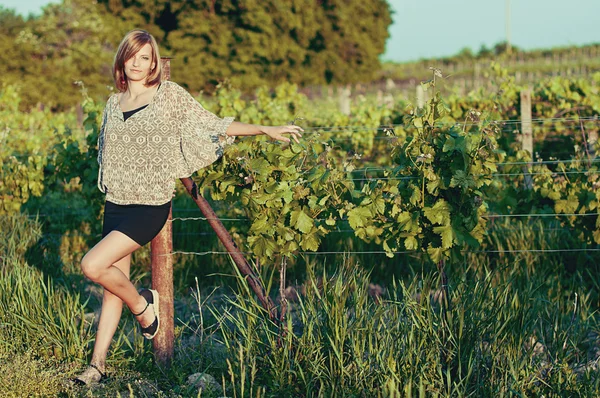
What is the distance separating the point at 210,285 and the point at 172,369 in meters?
1.79

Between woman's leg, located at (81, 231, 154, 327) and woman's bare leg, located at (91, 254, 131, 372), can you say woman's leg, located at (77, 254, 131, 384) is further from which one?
woman's leg, located at (81, 231, 154, 327)

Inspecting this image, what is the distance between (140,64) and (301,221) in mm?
1148

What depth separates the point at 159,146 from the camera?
405cm

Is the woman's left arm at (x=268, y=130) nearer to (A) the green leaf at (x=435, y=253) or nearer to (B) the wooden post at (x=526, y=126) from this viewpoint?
(A) the green leaf at (x=435, y=253)

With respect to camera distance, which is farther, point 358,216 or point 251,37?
point 251,37

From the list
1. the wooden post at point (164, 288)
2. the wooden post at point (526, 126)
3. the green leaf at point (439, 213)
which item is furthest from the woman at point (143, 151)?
the wooden post at point (526, 126)

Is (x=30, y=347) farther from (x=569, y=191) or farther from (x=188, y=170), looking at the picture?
(x=569, y=191)

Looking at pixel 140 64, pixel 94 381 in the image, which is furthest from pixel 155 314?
pixel 140 64

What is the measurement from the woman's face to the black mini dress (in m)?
0.17

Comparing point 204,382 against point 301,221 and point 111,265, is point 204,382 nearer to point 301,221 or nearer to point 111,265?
point 111,265

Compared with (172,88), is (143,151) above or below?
below

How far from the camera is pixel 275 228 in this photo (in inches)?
163

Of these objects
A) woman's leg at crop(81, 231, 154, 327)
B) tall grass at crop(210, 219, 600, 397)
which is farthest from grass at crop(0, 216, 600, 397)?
woman's leg at crop(81, 231, 154, 327)

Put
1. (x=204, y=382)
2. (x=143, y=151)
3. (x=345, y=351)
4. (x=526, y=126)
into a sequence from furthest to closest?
(x=526, y=126) → (x=143, y=151) → (x=204, y=382) → (x=345, y=351)
